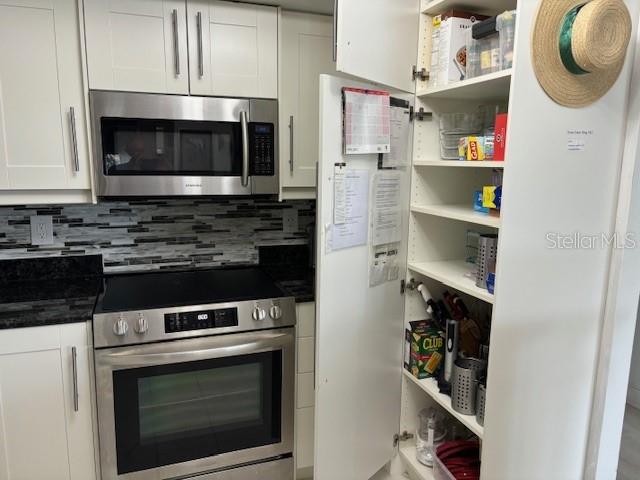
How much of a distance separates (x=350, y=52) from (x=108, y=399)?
1498 mm

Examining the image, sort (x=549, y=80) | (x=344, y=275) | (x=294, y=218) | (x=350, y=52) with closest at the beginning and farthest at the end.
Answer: (x=549, y=80) → (x=350, y=52) → (x=344, y=275) → (x=294, y=218)

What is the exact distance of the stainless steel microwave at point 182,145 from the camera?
1.80 meters

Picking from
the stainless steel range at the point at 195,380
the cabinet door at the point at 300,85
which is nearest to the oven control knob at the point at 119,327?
the stainless steel range at the point at 195,380

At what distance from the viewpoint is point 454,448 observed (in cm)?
186

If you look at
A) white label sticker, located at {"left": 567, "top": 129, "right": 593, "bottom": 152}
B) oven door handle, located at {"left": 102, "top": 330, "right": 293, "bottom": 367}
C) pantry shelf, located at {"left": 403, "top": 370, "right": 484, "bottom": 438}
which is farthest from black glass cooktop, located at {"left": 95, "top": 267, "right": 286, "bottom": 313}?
white label sticker, located at {"left": 567, "top": 129, "right": 593, "bottom": 152}

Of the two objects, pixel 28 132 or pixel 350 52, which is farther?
pixel 28 132

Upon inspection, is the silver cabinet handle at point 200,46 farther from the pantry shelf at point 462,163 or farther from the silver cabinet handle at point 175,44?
the pantry shelf at point 462,163

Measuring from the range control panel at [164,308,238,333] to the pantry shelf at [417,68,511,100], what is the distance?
3.74 feet

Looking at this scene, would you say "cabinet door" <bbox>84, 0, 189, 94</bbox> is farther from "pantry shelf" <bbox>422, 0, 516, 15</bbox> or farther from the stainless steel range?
"pantry shelf" <bbox>422, 0, 516, 15</bbox>

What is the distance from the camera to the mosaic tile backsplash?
208 cm

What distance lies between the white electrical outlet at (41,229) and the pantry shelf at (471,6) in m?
1.83

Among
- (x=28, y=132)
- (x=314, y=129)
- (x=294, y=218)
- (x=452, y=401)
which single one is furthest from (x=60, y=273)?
(x=452, y=401)

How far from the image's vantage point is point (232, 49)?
191cm

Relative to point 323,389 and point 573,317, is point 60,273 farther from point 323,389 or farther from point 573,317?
point 573,317
